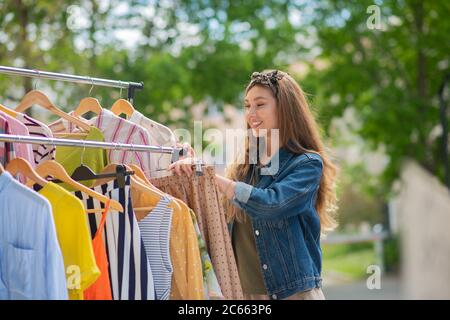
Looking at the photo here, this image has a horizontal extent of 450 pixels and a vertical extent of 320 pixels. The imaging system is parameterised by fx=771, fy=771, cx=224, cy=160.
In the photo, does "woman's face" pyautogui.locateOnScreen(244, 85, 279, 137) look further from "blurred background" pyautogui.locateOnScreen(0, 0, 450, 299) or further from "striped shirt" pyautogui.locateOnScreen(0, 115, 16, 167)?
"blurred background" pyautogui.locateOnScreen(0, 0, 450, 299)

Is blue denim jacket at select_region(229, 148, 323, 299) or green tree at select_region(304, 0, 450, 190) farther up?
green tree at select_region(304, 0, 450, 190)

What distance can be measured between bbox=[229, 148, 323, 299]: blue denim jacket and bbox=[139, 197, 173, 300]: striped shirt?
0.31m

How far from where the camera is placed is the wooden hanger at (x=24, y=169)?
236 cm

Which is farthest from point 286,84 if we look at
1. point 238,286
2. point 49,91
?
point 49,91

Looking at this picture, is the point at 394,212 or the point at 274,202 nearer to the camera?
the point at 274,202

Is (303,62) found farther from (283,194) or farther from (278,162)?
(283,194)

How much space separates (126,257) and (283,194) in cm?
60

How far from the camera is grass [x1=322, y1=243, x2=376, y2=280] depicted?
64.9ft

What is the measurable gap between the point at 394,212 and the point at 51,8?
1551 cm

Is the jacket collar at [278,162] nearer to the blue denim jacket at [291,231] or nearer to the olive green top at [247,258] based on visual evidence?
the blue denim jacket at [291,231]

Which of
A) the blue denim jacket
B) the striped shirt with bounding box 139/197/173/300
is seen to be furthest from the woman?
the striped shirt with bounding box 139/197/173/300

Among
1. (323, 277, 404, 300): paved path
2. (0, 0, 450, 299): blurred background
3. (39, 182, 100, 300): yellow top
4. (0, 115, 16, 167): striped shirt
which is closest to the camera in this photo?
(39, 182, 100, 300): yellow top

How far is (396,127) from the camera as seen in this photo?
12.4 m
